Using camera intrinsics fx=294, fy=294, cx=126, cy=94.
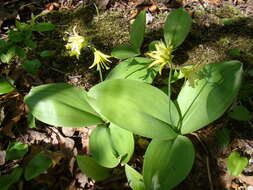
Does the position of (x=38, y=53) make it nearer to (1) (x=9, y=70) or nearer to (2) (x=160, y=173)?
(1) (x=9, y=70)

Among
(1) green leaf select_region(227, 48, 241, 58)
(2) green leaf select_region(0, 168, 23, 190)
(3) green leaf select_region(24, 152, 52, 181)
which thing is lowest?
(2) green leaf select_region(0, 168, 23, 190)

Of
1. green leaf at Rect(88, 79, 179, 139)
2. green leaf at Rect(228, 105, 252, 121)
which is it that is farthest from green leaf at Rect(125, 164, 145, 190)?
green leaf at Rect(228, 105, 252, 121)

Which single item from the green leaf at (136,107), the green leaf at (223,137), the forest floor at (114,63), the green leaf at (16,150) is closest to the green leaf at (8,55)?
the forest floor at (114,63)

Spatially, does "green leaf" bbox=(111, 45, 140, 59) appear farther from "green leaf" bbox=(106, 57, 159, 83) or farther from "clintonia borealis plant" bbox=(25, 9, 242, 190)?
"clintonia borealis plant" bbox=(25, 9, 242, 190)

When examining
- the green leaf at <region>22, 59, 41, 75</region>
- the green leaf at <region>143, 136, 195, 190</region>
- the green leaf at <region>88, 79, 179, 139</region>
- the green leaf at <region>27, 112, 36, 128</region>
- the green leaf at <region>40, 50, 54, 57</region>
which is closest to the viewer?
the green leaf at <region>143, 136, 195, 190</region>

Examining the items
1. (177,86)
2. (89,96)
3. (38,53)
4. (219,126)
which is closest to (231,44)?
(177,86)

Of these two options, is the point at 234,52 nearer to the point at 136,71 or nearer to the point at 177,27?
the point at 177,27
